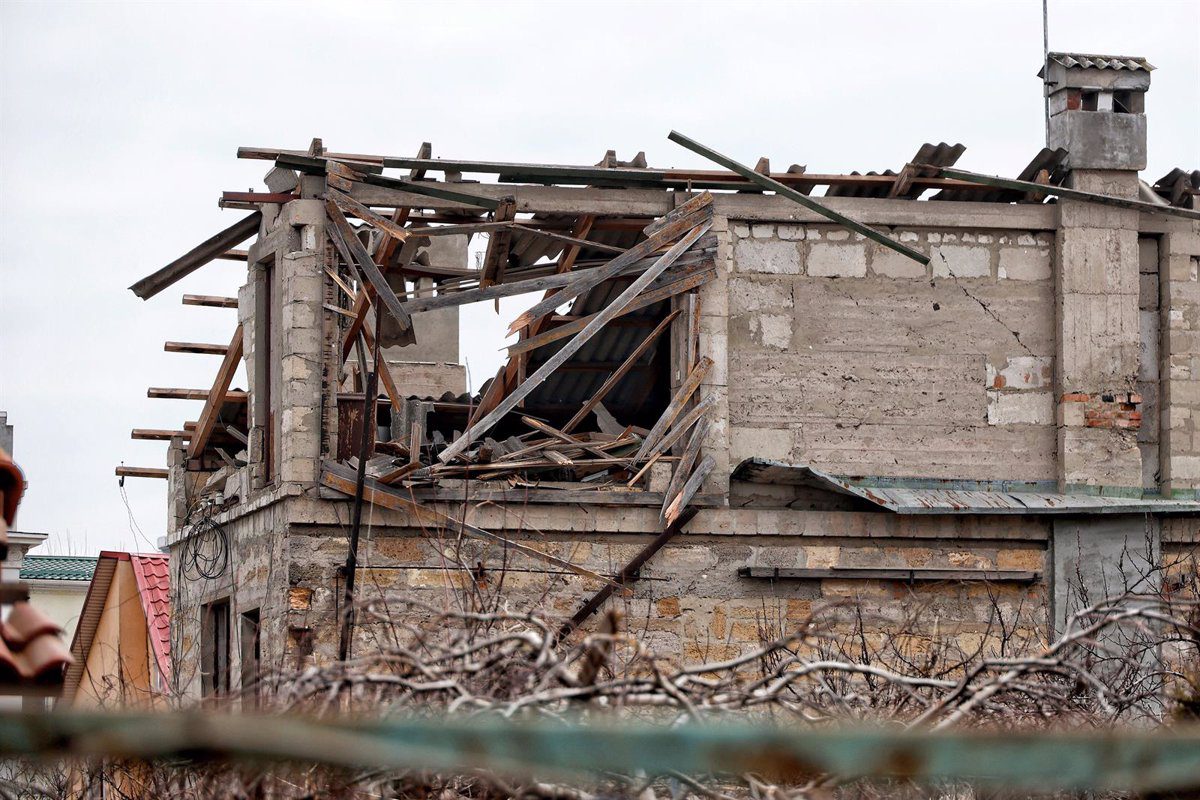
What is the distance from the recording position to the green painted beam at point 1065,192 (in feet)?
50.1

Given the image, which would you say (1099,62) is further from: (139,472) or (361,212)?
(139,472)

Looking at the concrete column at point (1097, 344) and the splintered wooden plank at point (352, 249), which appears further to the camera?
the concrete column at point (1097, 344)

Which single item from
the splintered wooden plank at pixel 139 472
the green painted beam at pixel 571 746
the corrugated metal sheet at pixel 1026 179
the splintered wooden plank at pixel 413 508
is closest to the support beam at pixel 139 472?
the splintered wooden plank at pixel 139 472

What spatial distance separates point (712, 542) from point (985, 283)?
10.8 ft

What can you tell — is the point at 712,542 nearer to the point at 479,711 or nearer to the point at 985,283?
the point at 985,283

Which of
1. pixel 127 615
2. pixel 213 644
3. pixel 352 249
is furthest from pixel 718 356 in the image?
pixel 127 615

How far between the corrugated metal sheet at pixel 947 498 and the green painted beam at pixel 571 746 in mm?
10504

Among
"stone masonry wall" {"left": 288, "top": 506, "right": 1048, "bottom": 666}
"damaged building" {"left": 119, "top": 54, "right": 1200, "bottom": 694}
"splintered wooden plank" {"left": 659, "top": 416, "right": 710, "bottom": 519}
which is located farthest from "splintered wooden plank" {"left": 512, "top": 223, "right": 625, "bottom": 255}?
"stone masonry wall" {"left": 288, "top": 506, "right": 1048, "bottom": 666}

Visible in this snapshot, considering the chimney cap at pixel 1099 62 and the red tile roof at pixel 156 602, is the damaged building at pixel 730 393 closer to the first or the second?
the chimney cap at pixel 1099 62

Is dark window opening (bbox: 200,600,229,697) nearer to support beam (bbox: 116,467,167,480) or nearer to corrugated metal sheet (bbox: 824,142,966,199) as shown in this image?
support beam (bbox: 116,467,167,480)

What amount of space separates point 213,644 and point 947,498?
6.66 meters

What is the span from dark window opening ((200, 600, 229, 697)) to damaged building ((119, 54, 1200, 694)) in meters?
0.07

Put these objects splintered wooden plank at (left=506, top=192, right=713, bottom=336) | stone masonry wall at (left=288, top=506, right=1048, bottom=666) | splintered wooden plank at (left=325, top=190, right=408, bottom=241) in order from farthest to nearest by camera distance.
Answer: splintered wooden plank at (left=506, top=192, right=713, bottom=336)
splintered wooden plank at (left=325, top=190, right=408, bottom=241)
stone masonry wall at (left=288, top=506, right=1048, bottom=666)

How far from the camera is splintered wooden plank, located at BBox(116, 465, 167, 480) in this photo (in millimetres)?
18297
